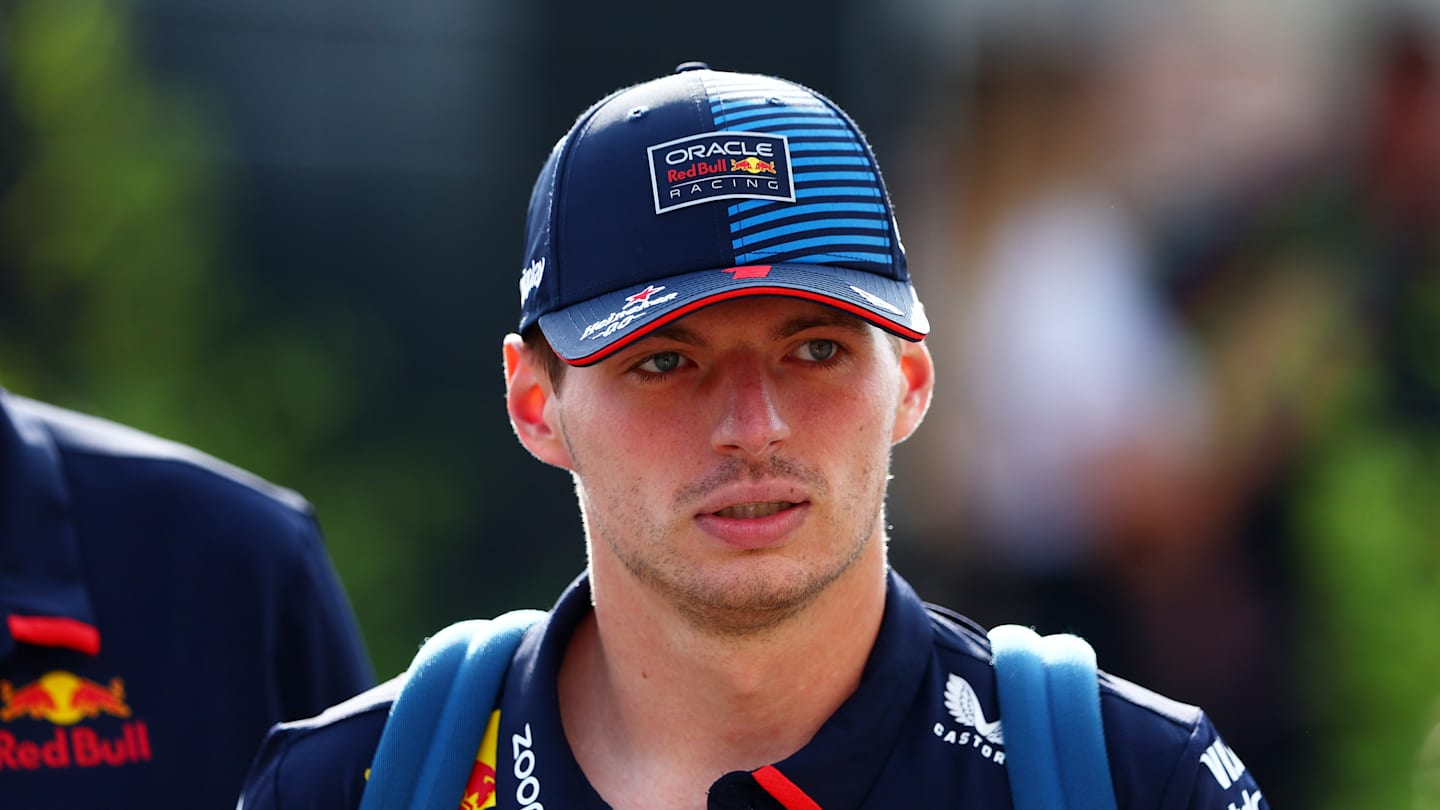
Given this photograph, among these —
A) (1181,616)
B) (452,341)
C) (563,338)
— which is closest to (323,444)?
(452,341)

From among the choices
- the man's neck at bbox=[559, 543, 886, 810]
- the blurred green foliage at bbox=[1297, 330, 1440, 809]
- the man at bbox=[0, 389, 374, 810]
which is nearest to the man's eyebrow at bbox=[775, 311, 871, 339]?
the man's neck at bbox=[559, 543, 886, 810]

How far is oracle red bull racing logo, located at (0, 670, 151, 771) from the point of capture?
300cm

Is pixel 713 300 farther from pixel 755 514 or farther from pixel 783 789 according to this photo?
pixel 783 789

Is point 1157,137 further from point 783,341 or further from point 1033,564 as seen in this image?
point 783,341

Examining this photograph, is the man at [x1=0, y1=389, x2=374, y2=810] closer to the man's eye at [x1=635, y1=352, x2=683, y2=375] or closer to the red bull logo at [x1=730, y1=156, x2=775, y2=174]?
the man's eye at [x1=635, y1=352, x2=683, y2=375]

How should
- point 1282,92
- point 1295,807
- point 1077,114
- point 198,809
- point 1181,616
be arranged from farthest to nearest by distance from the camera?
point 1077,114 → point 1282,92 → point 1181,616 → point 1295,807 → point 198,809

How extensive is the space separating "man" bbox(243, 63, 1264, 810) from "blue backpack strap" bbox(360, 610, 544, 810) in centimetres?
4

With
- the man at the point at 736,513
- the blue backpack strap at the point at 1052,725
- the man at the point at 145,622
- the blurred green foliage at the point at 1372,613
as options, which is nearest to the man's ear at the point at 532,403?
the man at the point at 736,513

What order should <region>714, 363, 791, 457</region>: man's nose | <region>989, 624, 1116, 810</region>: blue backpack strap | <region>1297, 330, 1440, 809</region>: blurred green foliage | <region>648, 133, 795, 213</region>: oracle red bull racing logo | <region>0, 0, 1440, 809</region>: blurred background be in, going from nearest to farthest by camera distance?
<region>989, 624, 1116, 810</region>: blue backpack strap < <region>714, 363, 791, 457</region>: man's nose < <region>648, 133, 795, 213</region>: oracle red bull racing logo < <region>1297, 330, 1440, 809</region>: blurred green foliage < <region>0, 0, 1440, 809</region>: blurred background

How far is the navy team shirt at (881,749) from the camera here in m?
2.42

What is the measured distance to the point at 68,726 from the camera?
303cm

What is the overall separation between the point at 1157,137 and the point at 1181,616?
79.8 inches

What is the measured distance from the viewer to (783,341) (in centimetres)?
254

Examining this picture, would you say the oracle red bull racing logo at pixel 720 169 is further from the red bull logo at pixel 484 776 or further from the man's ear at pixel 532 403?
the red bull logo at pixel 484 776
